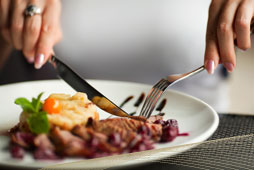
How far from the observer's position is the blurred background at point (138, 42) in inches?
72.7

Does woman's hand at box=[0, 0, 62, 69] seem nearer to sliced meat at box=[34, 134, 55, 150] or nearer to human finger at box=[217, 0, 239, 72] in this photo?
sliced meat at box=[34, 134, 55, 150]

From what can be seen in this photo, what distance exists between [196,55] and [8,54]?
1.03 m

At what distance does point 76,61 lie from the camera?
1.92m

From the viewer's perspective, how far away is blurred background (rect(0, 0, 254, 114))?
6.06 feet

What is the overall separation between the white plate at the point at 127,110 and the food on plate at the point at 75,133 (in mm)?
23

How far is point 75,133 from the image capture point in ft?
2.59

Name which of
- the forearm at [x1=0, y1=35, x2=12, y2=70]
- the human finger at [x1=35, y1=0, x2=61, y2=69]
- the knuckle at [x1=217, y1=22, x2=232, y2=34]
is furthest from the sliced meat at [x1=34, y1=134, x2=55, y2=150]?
the forearm at [x1=0, y1=35, x2=12, y2=70]

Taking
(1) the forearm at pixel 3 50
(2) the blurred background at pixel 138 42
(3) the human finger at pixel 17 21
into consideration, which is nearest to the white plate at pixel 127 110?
(3) the human finger at pixel 17 21

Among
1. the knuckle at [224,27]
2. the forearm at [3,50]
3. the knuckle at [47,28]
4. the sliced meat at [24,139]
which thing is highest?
the knuckle at [224,27]

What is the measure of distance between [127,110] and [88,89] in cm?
15

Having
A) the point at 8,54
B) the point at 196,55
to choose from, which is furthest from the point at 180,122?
the point at 8,54

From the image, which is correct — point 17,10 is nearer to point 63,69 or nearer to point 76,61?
point 63,69

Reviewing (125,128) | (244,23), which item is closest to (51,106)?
(125,128)

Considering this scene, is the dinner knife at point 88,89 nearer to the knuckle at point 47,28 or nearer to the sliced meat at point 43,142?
the knuckle at point 47,28
